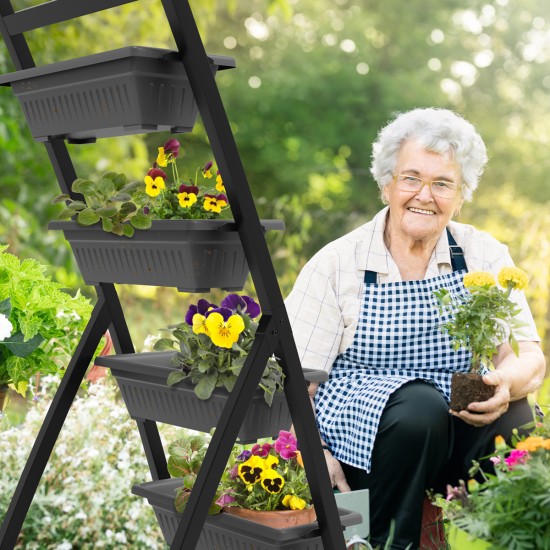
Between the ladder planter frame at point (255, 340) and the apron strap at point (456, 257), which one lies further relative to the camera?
the apron strap at point (456, 257)

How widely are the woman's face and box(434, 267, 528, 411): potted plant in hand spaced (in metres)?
0.30

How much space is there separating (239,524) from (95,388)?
4.74 ft

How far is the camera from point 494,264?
2861 mm

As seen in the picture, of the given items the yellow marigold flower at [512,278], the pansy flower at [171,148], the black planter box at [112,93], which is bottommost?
the black planter box at [112,93]

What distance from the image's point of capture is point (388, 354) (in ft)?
9.00

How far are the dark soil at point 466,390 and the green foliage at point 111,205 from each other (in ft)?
3.17

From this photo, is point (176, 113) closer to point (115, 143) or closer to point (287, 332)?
point (287, 332)

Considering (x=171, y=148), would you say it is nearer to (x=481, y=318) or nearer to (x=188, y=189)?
(x=188, y=189)

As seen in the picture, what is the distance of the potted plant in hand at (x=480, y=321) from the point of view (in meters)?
2.50

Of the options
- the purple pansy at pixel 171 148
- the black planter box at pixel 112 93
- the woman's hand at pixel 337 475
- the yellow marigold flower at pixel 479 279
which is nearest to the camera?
the black planter box at pixel 112 93

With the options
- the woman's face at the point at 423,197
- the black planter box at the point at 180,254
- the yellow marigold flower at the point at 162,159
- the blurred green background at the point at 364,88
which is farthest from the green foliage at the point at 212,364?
the blurred green background at the point at 364,88

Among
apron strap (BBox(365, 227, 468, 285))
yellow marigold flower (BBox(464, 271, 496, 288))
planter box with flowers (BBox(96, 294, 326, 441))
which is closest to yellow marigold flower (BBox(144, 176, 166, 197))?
planter box with flowers (BBox(96, 294, 326, 441))

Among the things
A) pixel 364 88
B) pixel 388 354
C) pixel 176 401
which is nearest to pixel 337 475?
pixel 388 354

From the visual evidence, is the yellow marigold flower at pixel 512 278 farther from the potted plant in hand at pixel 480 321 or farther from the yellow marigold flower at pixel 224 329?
the yellow marigold flower at pixel 224 329
